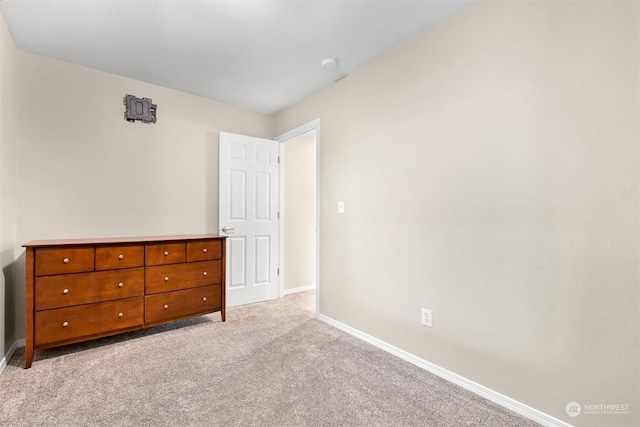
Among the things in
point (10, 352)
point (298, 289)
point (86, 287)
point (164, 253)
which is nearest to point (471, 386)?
point (164, 253)

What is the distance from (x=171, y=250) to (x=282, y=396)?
1644 millimetres

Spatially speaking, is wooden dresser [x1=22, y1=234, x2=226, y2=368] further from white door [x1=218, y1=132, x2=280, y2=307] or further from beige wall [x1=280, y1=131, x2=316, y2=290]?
beige wall [x1=280, y1=131, x2=316, y2=290]

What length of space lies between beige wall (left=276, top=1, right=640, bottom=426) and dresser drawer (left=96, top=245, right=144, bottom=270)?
6.32 feet

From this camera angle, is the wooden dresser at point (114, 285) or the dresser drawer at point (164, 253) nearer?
the wooden dresser at point (114, 285)

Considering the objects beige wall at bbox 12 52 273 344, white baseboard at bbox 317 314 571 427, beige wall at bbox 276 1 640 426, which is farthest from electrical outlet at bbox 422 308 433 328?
beige wall at bbox 12 52 273 344

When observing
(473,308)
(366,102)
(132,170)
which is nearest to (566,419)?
(473,308)

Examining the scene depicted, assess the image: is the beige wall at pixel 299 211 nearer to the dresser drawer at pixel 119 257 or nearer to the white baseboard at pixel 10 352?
the dresser drawer at pixel 119 257

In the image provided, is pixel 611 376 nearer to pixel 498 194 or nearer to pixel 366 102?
pixel 498 194

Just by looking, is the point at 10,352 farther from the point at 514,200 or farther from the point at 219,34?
the point at 514,200

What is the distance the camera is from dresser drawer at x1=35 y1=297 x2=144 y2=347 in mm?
2090

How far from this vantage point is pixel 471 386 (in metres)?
1.81

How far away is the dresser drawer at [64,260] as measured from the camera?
207cm

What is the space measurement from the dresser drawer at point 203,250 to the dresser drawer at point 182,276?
50 millimetres

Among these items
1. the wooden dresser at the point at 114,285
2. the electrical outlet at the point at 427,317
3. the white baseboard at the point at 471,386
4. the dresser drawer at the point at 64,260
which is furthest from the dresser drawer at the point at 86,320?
the electrical outlet at the point at 427,317
